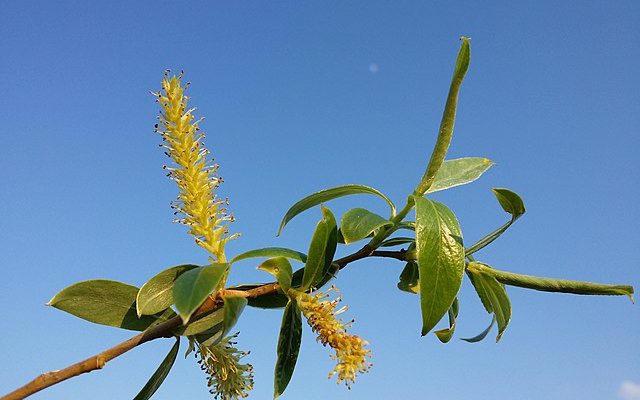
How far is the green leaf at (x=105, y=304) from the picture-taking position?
1481 mm

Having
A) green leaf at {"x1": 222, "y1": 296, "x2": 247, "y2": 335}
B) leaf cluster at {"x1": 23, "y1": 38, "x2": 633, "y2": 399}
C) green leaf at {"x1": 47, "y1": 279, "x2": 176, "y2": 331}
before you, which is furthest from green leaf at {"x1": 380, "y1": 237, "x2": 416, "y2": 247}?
green leaf at {"x1": 47, "y1": 279, "x2": 176, "y2": 331}

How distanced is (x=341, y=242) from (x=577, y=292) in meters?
0.60

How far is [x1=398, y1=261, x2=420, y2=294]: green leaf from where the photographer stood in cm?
173

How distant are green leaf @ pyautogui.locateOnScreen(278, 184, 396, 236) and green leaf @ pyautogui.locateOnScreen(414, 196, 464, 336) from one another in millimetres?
233

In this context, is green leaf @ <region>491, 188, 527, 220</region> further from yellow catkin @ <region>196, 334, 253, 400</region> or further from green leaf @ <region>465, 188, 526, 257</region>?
yellow catkin @ <region>196, 334, 253, 400</region>

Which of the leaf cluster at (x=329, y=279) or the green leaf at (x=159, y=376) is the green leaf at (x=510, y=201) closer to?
the leaf cluster at (x=329, y=279)

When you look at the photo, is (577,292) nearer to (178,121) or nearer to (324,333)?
(324,333)

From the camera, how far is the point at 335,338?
1527mm

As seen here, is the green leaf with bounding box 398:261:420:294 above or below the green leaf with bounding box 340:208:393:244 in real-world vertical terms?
below

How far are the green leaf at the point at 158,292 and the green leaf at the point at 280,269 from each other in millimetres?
168

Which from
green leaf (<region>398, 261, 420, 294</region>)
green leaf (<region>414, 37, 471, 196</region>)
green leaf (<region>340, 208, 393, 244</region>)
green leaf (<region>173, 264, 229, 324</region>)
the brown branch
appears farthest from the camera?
green leaf (<region>398, 261, 420, 294</region>)

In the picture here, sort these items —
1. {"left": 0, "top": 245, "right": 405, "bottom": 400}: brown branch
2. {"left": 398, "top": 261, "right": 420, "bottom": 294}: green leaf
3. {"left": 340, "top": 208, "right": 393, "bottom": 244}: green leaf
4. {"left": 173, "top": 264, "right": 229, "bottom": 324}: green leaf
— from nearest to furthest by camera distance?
{"left": 173, "top": 264, "right": 229, "bottom": 324}: green leaf
{"left": 0, "top": 245, "right": 405, "bottom": 400}: brown branch
{"left": 340, "top": 208, "right": 393, "bottom": 244}: green leaf
{"left": 398, "top": 261, "right": 420, "bottom": 294}: green leaf

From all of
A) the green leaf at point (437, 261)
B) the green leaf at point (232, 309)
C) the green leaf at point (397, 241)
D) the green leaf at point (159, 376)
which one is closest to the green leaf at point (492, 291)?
the green leaf at point (397, 241)

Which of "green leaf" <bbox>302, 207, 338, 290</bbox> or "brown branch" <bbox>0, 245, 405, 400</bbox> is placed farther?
"green leaf" <bbox>302, 207, 338, 290</bbox>
